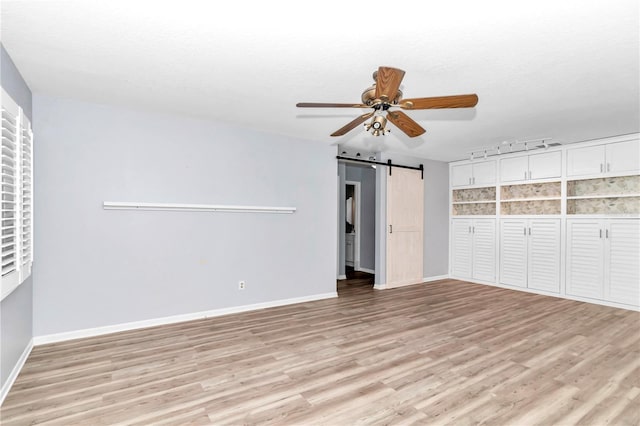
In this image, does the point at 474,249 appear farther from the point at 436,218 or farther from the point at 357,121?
the point at 357,121

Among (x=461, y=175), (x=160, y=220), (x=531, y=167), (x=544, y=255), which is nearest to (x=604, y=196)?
(x=531, y=167)

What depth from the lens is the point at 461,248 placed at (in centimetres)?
689

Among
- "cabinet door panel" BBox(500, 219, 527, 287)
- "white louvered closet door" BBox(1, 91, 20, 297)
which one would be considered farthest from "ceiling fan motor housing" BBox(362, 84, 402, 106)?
"cabinet door panel" BBox(500, 219, 527, 287)

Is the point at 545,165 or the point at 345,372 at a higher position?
the point at 545,165

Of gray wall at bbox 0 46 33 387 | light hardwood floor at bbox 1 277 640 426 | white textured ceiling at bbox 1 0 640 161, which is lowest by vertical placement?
light hardwood floor at bbox 1 277 640 426

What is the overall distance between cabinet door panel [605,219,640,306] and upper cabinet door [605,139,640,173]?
737mm

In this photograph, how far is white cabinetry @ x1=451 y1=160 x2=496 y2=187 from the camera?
6.35 meters

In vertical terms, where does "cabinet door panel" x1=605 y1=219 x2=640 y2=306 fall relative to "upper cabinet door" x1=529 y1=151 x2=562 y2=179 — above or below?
below

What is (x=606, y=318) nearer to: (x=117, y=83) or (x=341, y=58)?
(x=341, y=58)

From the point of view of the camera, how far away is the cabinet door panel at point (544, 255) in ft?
17.9

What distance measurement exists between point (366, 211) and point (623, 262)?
4546mm

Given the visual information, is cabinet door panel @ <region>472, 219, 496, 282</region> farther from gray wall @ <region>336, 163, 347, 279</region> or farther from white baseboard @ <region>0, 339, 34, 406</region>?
white baseboard @ <region>0, 339, 34, 406</region>

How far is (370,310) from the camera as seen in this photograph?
459cm

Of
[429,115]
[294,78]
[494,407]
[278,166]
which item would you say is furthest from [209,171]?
[494,407]
